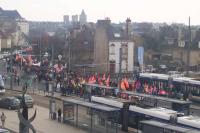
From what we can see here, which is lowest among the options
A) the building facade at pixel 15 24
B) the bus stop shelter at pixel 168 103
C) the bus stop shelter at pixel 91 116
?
the bus stop shelter at pixel 91 116

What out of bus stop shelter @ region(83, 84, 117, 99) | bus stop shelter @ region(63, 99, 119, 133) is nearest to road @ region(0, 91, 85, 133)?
bus stop shelter @ region(63, 99, 119, 133)

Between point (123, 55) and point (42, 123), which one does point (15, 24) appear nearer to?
point (123, 55)

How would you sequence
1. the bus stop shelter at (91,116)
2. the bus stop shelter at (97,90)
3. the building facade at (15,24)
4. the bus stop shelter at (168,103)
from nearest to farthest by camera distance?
1. the bus stop shelter at (91,116)
2. the bus stop shelter at (168,103)
3. the bus stop shelter at (97,90)
4. the building facade at (15,24)

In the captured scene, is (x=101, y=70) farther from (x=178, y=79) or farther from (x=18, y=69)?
(x=178, y=79)

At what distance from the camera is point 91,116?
29.8m

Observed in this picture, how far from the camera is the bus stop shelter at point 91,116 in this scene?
28.8 m

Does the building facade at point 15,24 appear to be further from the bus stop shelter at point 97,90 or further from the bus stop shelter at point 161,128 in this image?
the bus stop shelter at point 161,128

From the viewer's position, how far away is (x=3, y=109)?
37.5 metres

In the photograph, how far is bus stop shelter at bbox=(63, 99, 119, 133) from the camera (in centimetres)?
2880

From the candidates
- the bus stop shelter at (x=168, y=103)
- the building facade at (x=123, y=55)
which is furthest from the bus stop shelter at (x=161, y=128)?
the building facade at (x=123, y=55)

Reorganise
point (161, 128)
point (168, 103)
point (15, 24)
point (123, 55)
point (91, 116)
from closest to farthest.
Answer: point (161, 128)
point (91, 116)
point (168, 103)
point (123, 55)
point (15, 24)

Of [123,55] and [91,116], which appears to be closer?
[91,116]

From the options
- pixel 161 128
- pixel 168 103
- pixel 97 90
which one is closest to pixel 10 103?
pixel 97 90

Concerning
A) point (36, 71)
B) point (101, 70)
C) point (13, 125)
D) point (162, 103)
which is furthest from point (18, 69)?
point (162, 103)
